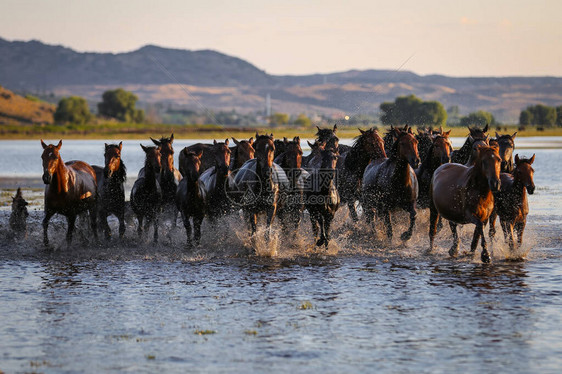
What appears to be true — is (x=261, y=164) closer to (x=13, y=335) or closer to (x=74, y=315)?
(x=74, y=315)

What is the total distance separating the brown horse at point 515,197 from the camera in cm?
1323

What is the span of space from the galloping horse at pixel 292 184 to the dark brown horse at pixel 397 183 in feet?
5.30

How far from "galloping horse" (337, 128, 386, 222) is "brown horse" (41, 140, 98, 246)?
520 centimetres

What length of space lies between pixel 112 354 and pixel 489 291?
209 inches

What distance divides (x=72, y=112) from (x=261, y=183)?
476 ft

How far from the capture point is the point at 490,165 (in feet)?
40.7

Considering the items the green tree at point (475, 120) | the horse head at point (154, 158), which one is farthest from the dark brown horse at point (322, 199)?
the green tree at point (475, 120)

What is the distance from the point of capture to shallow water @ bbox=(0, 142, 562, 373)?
7828 millimetres

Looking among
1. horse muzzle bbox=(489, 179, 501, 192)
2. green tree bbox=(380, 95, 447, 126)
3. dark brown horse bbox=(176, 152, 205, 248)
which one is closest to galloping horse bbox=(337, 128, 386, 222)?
dark brown horse bbox=(176, 152, 205, 248)

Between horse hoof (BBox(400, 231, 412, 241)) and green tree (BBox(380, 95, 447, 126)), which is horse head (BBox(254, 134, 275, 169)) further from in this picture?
green tree (BBox(380, 95, 447, 126))

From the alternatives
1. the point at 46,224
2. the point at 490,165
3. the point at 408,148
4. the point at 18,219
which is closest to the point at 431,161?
the point at 408,148

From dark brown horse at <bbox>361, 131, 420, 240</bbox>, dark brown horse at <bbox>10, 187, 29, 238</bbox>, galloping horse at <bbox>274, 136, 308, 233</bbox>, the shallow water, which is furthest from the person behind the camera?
dark brown horse at <bbox>10, 187, 29, 238</bbox>

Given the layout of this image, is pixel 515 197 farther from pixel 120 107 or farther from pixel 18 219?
pixel 120 107

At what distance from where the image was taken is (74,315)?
9.65 m
